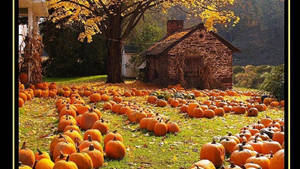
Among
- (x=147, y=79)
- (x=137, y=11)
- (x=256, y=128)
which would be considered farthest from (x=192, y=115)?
(x=147, y=79)

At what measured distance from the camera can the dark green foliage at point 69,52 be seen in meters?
34.1

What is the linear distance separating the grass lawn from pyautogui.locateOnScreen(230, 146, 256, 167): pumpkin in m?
0.68

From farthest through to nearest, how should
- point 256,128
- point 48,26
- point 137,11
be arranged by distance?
1. point 48,26
2. point 137,11
3. point 256,128

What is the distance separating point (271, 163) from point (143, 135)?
3279 mm

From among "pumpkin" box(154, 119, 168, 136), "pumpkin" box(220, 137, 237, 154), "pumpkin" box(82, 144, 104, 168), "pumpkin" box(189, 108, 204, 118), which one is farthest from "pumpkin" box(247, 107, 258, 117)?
"pumpkin" box(82, 144, 104, 168)

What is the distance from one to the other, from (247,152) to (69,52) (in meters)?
31.4

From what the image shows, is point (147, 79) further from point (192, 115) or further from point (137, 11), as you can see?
point (192, 115)

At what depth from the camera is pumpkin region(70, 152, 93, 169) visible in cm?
436

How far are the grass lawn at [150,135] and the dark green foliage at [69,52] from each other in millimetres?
24187

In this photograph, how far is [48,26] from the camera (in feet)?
111

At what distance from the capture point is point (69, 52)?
113ft

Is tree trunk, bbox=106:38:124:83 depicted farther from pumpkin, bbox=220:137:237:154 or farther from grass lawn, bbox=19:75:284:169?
pumpkin, bbox=220:137:237:154

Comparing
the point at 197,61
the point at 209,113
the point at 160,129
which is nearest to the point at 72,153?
the point at 160,129
